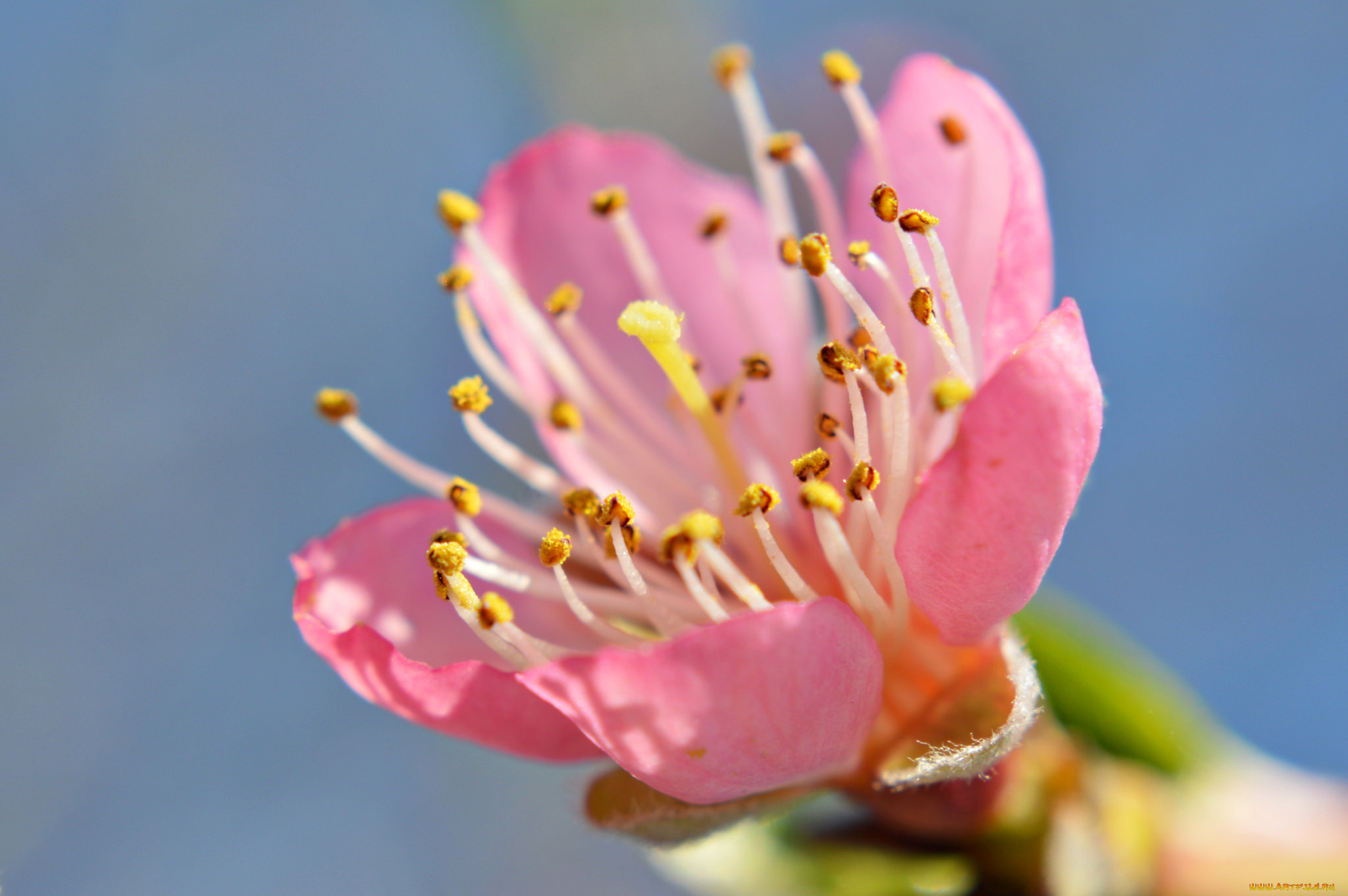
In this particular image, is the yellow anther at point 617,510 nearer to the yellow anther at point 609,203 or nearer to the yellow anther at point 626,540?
the yellow anther at point 626,540

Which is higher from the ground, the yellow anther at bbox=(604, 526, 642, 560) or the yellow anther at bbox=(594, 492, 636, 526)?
the yellow anther at bbox=(594, 492, 636, 526)

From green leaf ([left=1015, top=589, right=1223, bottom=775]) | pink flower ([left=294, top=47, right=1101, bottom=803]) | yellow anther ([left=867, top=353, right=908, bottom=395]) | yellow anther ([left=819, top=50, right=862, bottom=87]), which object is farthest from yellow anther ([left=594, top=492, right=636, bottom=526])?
green leaf ([left=1015, top=589, right=1223, bottom=775])

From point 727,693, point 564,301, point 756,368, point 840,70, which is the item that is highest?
point 840,70

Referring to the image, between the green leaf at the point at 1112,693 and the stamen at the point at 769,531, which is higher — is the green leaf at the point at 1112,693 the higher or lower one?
the lower one

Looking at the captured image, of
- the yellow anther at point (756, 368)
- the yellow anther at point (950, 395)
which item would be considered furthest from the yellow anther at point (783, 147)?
the yellow anther at point (950, 395)

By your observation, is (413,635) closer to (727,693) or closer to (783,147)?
(727,693)

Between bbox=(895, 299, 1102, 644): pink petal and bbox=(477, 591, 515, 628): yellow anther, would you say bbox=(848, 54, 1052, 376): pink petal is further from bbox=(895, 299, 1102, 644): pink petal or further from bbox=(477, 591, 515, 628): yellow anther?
bbox=(477, 591, 515, 628): yellow anther

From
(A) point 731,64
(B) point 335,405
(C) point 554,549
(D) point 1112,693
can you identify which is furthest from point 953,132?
(D) point 1112,693
